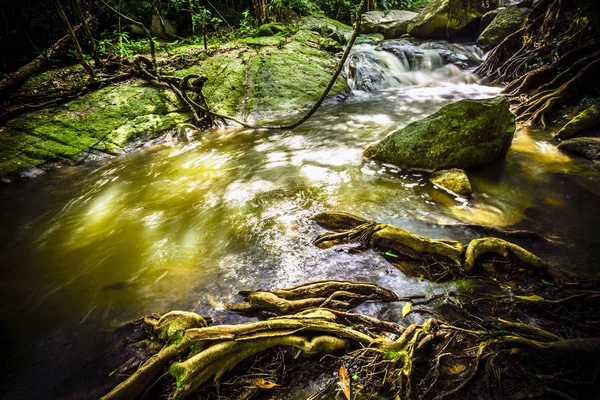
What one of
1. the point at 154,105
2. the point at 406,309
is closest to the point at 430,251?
the point at 406,309

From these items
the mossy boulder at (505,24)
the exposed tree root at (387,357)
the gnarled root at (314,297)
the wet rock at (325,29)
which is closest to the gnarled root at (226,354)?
the exposed tree root at (387,357)

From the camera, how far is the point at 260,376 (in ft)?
6.26

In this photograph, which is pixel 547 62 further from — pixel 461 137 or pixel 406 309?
pixel 406 309

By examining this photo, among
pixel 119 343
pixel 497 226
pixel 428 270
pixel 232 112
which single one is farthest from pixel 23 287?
pixel 232 112

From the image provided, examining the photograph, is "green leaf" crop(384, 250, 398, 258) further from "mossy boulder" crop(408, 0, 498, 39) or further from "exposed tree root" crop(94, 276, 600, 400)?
"mossy boulder" crop(408, 0, 498, 39)

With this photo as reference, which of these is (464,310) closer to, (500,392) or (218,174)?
(500,392)

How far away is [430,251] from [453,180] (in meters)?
1.95

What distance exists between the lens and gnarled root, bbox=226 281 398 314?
241 cm

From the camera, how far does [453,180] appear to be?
13.9 ft

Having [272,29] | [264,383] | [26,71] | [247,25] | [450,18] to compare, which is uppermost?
[450,18]

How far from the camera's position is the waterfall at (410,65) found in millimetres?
11750

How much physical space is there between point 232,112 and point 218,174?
167 inches

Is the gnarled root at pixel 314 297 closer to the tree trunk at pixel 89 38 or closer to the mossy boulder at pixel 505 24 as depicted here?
the tree trunk at pixel 89 38

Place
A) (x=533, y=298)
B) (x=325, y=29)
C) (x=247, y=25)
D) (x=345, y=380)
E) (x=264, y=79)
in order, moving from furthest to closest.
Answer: (x=325, y=29) < (x=247, y=25) < (x=264, y=79) < (x=533, y=298) < (x=345, y=380)
